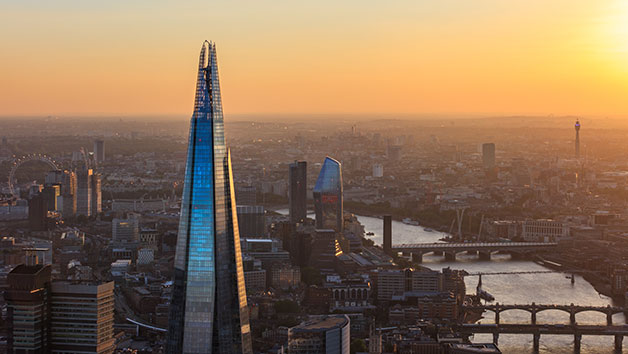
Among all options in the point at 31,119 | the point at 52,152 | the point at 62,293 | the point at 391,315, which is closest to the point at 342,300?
the point at 391,315

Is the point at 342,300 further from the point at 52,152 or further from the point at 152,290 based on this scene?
the point at 52,152

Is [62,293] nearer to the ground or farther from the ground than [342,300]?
farther from the ground

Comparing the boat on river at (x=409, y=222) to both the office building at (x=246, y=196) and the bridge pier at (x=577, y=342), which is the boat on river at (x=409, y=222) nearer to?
the office building at (x=246, y=196)

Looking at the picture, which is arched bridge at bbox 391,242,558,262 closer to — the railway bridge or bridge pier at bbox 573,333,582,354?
the railway bridge

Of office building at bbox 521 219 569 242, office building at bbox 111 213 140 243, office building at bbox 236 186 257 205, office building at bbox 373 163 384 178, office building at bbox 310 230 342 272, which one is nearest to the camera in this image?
office building at bbox 310 230 342 272

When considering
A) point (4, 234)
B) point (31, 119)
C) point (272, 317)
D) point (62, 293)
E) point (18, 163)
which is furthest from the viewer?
point (31, 119)

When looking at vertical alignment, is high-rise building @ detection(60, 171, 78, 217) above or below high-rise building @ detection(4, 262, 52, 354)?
below

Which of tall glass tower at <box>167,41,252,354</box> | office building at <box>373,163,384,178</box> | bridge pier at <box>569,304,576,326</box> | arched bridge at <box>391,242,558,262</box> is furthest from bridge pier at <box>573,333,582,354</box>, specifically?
office building at <box>373,163,384,178</box>

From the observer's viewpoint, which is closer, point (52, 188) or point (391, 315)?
point (391, 315)
